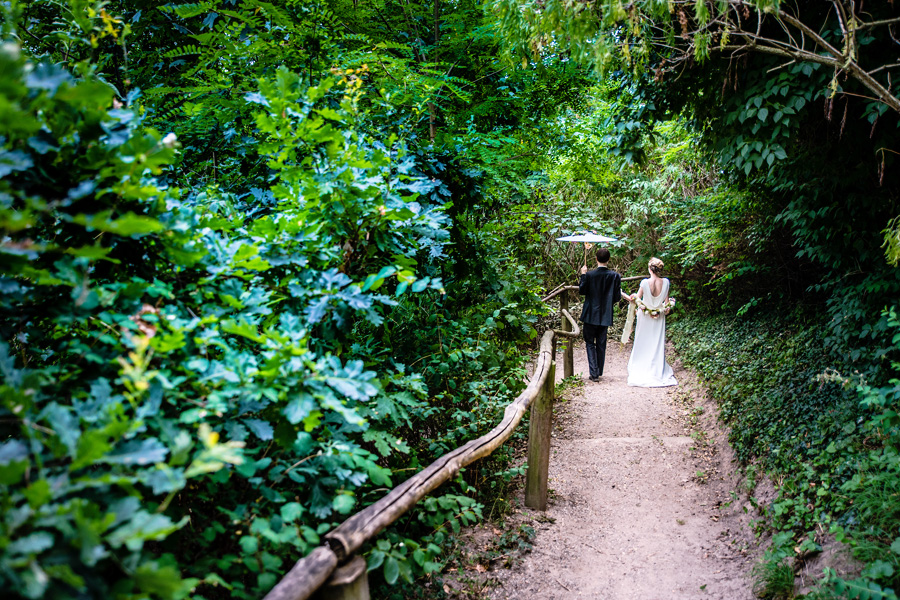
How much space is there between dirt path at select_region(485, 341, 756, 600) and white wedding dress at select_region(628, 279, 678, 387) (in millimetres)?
1081

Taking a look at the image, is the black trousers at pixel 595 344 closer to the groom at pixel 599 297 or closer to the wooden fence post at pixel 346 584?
the groom at pixel 599 297

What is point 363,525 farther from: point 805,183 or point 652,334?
point 652,334

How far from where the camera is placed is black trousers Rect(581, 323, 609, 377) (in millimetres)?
8242

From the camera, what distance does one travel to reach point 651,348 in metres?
8.18

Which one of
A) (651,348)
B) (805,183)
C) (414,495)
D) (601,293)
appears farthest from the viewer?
(651,348)

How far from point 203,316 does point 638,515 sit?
411 cm

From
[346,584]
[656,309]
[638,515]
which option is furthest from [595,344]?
[346,584]

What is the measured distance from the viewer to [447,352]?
3549 mm

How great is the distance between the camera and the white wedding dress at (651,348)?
8.09 m

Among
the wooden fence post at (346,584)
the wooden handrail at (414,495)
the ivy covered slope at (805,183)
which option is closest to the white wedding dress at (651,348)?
the ivy covered slope at (805,183)

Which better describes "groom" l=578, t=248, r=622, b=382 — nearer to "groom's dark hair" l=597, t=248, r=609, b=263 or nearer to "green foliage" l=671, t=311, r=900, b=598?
"groom's dark hair" l=597, t=248, r=609, b=263

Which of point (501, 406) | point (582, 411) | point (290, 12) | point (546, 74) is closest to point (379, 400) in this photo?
point (501, 406)

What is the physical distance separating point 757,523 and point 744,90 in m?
3.24

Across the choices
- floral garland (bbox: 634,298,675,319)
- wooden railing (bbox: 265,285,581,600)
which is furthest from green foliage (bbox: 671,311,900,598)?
wooden railing (bbox: 265,285,581,600)
